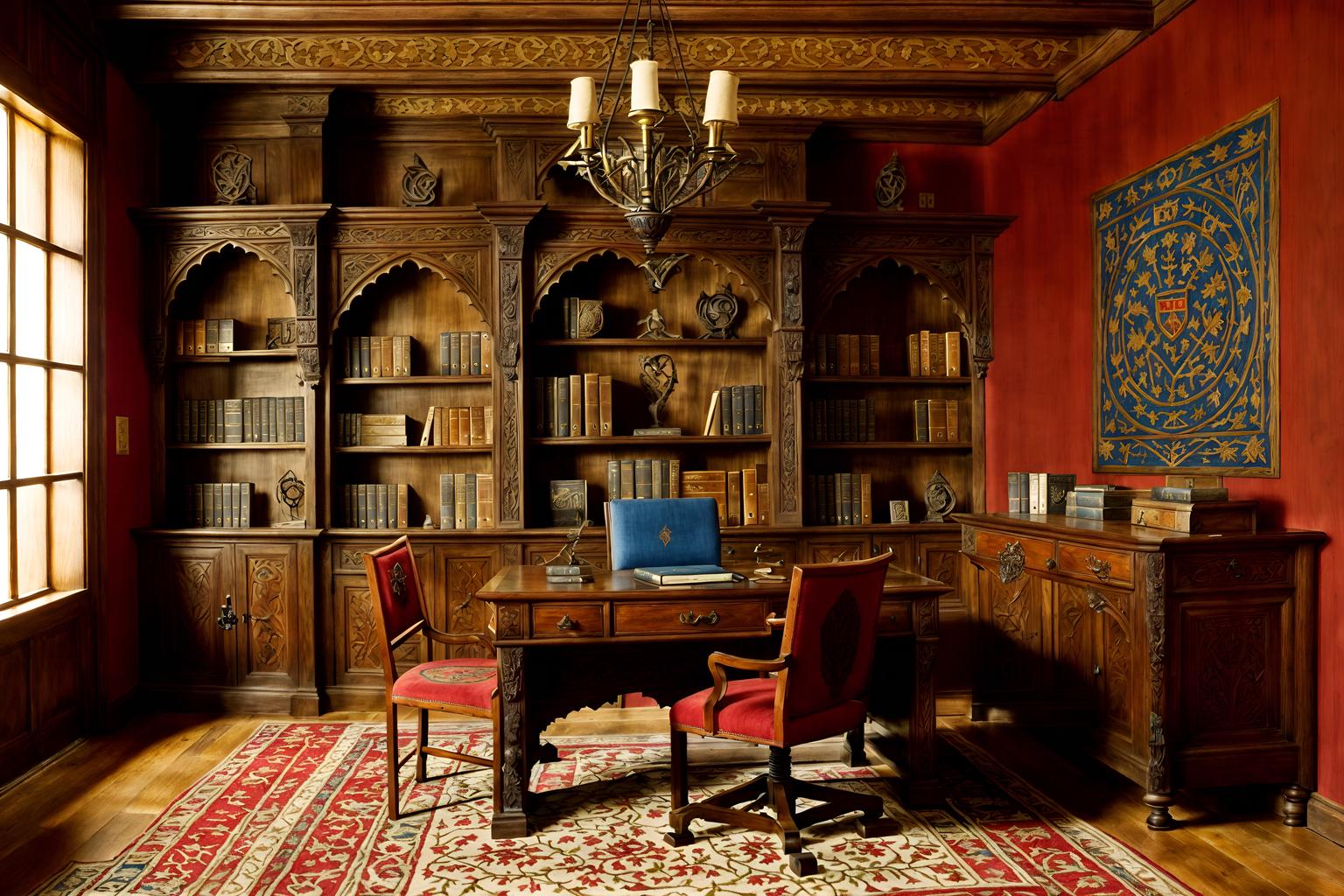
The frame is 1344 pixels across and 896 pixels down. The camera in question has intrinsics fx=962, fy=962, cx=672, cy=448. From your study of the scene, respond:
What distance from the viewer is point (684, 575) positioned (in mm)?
3605

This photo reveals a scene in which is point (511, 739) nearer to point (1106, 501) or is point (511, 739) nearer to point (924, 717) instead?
point (924, 717)

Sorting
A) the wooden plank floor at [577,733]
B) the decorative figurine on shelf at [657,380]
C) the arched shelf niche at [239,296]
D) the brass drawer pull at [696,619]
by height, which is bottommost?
the wooden plank floor at [577,733]

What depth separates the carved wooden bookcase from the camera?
5.16 metres

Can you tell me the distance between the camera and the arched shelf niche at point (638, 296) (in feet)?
18.4

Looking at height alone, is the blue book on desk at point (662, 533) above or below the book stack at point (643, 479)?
below

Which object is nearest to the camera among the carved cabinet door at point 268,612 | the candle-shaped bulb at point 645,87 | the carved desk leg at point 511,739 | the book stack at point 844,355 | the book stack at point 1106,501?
the candle-shaped bulb at point 645,87

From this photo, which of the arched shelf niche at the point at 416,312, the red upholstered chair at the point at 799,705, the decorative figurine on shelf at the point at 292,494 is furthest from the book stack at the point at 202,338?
the red upholstered chair at the point at 799,705

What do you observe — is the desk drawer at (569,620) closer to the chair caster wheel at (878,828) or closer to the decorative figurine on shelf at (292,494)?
the chair caster wheel at (878,828)

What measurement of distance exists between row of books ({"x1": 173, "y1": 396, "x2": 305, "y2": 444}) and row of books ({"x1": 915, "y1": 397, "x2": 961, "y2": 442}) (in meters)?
3.51

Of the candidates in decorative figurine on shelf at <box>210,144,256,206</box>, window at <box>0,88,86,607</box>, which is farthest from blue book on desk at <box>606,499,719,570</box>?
decorative figurine on shelf at <box>210,144,256,206</box>

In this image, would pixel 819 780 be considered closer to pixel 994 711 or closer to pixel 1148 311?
pixel 994 711

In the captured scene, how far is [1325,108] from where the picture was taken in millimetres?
3311

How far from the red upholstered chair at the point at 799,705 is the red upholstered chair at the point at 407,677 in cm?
74

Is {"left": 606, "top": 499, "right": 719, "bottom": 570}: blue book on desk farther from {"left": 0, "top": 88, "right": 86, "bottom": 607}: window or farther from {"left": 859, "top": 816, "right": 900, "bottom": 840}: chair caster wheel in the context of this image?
{"left": 0, "top": 88, "right": 86, "bottom": 607}: window
